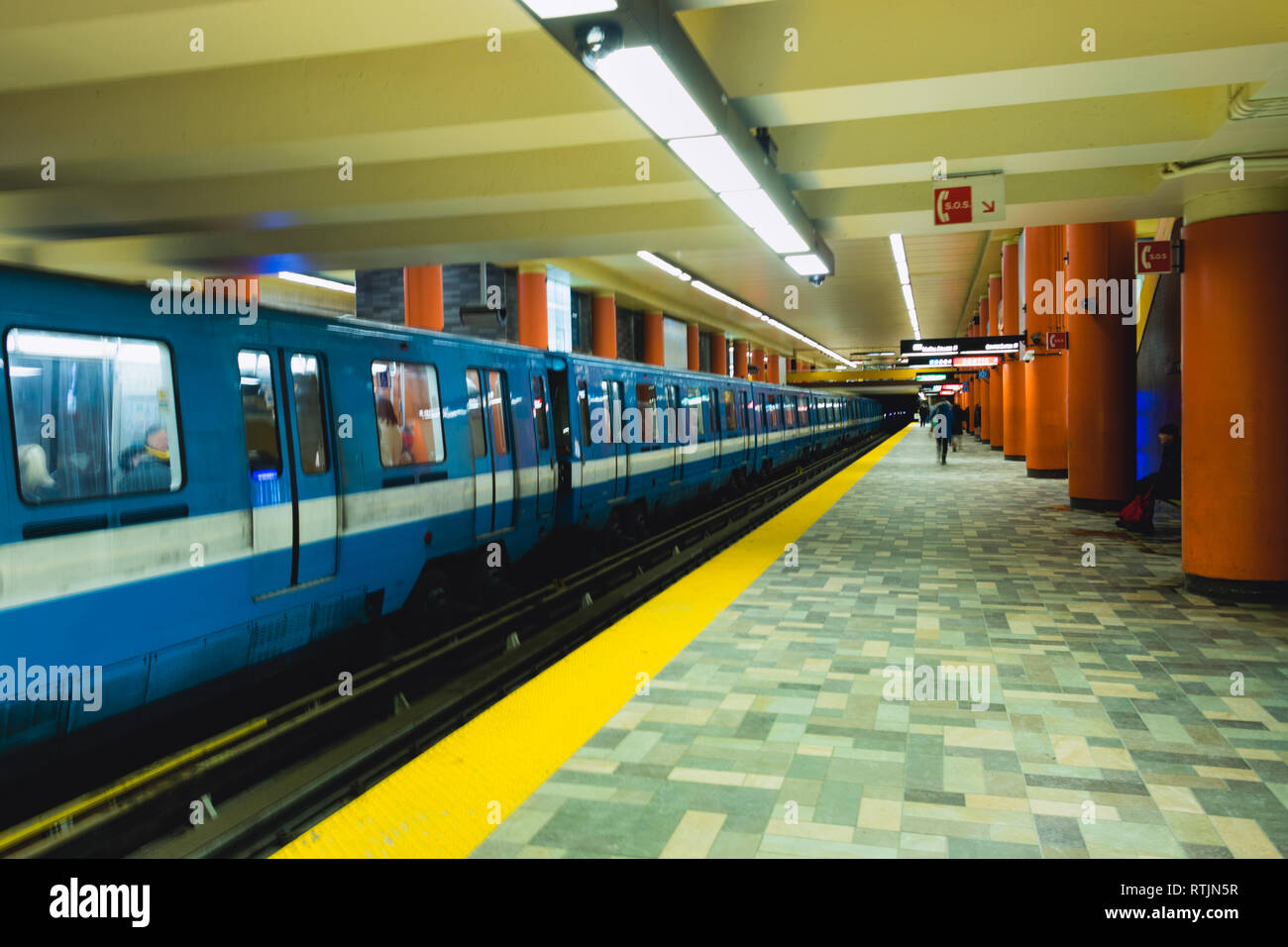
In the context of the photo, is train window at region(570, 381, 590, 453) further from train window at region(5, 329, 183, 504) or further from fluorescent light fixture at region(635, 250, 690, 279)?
fluorescent light fixture at region(635, 250, 690, 279)

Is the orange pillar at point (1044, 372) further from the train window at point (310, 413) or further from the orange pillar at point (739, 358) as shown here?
the orange pillar at point (739, 358)

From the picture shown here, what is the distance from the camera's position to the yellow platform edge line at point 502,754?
350 centimetres

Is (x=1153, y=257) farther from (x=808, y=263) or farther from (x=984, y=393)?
(x=984, y=393)

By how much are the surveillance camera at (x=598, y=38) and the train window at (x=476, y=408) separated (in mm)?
4839

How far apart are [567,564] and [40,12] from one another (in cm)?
768

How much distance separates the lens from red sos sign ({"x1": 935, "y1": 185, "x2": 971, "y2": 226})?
785 cm

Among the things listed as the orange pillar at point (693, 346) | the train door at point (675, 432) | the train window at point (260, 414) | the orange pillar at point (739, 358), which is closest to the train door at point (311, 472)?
the train window at point (260, 414)

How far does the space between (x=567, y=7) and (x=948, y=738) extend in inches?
147

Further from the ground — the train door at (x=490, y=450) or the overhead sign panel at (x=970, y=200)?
the overhead sign panel at (x=970, y=200)

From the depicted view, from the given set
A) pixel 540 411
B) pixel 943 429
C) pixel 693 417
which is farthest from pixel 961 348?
pixel 540 411

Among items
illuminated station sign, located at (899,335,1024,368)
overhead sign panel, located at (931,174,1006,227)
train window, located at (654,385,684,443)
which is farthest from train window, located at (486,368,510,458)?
illuminated station sign, located at (899,335,1024,368)

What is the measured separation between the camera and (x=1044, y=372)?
19.1 meters

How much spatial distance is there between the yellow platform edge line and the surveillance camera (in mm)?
3057
